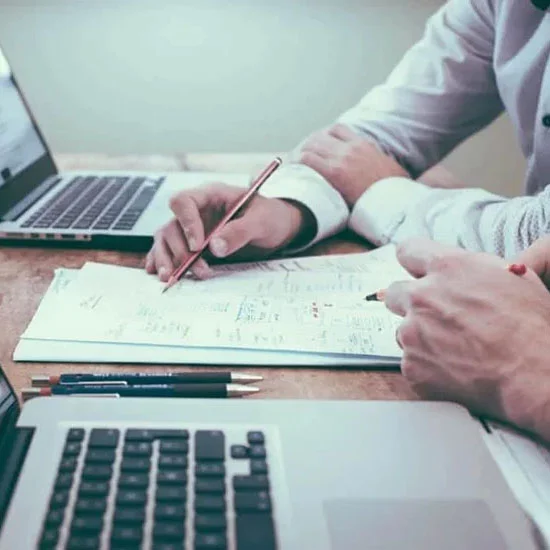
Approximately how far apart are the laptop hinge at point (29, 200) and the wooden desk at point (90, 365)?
71 mm

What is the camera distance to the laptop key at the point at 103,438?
471 millimetres

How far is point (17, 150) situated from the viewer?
1.06m

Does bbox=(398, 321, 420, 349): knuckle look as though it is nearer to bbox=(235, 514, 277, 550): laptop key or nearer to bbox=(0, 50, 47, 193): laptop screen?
bbox=(235, 514, 277, 550): laptop key

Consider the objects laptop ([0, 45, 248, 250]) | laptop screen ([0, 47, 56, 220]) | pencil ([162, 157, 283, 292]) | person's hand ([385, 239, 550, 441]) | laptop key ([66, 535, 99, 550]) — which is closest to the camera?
laptop key ([66, 535, 99, 550])

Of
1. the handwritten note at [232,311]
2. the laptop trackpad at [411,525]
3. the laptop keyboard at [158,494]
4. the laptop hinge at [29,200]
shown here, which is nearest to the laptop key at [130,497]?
the laptop keyboard at [158,494]

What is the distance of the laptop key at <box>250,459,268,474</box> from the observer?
1.50 ft

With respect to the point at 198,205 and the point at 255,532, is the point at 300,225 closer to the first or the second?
the point at 198,205

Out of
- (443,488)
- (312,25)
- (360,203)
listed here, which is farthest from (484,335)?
(312,25)

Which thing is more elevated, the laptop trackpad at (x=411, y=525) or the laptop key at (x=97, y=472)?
the laptop key at (x=97, y=472)

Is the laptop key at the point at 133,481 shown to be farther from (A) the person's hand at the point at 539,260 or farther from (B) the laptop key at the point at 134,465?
(A) the person's hand at the point at 539,260

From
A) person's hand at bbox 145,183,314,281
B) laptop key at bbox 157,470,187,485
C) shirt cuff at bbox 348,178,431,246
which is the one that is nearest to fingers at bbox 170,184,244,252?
person's hand at bbox 145,183,314,281

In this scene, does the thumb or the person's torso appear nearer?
the thumb

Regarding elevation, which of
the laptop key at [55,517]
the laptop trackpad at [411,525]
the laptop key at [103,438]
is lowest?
the laptop trackpad at [411,525]

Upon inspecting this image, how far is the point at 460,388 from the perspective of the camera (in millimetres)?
561
